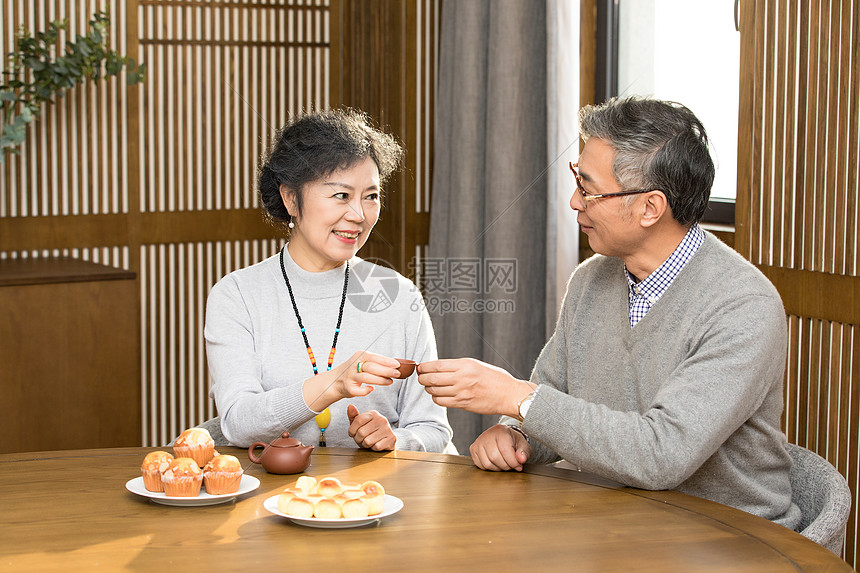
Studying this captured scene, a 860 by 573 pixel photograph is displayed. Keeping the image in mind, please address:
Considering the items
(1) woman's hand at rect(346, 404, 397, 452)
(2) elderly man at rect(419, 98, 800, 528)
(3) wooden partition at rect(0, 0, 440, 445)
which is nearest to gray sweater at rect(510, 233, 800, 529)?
(2) elderly man at rect(419, 98, 800, 528)

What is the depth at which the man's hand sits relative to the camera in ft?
6.31

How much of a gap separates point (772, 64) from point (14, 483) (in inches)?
82.4

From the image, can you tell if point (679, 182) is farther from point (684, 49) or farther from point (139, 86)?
point (139, 86)

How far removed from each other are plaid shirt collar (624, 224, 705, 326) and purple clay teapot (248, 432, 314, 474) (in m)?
0.75

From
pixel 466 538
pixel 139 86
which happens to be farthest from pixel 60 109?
pixel 466 538

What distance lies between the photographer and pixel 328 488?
1.61m

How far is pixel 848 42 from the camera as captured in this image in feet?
7.89

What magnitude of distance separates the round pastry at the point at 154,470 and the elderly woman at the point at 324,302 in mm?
513

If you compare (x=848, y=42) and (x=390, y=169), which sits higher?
(x=848, y=42)

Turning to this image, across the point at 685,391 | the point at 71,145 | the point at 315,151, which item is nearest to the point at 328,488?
the point at 685,391

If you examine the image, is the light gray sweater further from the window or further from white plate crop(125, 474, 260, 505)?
the window

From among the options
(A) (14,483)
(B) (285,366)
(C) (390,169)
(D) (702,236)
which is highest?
(C) (390,169)

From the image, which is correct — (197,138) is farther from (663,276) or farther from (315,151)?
(663,276)

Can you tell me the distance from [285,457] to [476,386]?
1.24 ft
